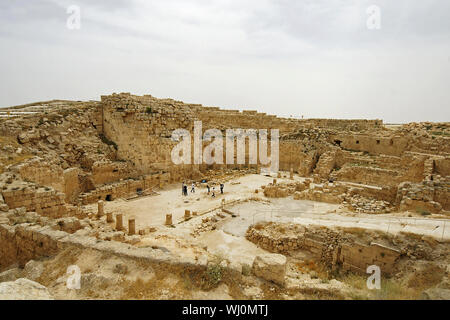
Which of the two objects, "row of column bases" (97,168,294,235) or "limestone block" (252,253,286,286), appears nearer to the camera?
"limestone block" (252,253,286,286)

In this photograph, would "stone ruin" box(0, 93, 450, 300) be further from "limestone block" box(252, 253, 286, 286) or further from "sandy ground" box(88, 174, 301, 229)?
"sandy ground" box(88, 174, 301, 229)

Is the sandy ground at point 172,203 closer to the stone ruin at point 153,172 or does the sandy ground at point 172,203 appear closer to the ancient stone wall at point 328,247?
the stone ruin at point 153,172

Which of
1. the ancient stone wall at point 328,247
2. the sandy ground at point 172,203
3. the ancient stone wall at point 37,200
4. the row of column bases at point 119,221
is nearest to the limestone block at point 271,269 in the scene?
the ancient stone wall at point 328,247

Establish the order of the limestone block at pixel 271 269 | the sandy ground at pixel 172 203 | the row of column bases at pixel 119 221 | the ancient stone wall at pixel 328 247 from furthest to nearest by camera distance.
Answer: the sandy ground at pixel 172 203 → the row of column bases at pixel 119 221 → the ancient stone wall at pixel 328 247 → the limestone block at pixel 271 269

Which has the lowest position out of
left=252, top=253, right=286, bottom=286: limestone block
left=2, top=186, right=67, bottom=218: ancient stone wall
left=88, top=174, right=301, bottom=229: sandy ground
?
left=88, top=174, right=301, bottom=229: sandy ground

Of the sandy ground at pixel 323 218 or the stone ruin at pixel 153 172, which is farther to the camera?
the sandy ground at pixel 323 218

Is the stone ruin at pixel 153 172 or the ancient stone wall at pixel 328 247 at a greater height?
the stone ruin at pixel 153 172

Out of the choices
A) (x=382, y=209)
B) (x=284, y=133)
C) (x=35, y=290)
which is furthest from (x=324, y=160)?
(x=35, y=290)

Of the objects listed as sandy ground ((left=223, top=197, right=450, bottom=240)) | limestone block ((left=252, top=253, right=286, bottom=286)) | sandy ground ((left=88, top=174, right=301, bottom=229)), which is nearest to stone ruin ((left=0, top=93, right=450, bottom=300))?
limestone block ((left=252, top=253, right=286, bottom=286))

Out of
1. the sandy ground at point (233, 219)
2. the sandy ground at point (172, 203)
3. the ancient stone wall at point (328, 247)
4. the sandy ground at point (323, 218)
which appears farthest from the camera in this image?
the sandy ground at point (172, 203)

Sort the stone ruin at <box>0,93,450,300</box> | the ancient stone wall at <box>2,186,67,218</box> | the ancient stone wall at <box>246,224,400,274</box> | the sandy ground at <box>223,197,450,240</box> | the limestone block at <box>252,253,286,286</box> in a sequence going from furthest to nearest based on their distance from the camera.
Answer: the ancient stone wall at <box>2,186,67,218</box> → the sandy ground at <box>223,197,450,240</box> → the ancient stone wall at <box>246,224,400,274</box> → the stone ruin at <box>0,93,450,300</box> → the limestone block at <box>252,253,286,286</box>

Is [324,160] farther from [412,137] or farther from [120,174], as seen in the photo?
[120,174]

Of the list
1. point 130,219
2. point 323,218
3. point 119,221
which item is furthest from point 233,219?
point 119,221

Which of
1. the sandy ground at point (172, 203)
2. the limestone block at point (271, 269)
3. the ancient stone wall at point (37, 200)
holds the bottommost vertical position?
the sandy ground at point (172, 203)
